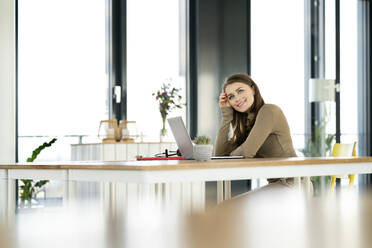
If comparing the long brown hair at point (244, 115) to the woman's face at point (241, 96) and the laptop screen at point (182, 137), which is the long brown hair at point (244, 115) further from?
the laptop screen at point (182, 137)

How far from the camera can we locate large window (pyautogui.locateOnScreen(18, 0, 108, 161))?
4.14 m

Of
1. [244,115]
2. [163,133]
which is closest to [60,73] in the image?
[163,133]

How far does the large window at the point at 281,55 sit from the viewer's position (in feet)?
17.7

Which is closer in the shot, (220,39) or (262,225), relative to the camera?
(262,225)

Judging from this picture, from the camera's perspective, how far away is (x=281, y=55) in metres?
5.61

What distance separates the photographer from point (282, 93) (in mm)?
5598

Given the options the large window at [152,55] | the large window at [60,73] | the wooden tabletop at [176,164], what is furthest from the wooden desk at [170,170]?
the large window at [152,55]

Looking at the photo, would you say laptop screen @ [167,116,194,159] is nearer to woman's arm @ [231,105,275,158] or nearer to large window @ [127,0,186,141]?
woman's arm @ [231,105,275,158]

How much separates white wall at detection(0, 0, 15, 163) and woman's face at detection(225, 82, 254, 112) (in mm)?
Result: 2119

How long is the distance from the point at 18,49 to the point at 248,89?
7.63 ft

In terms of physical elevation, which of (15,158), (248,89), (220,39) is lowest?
(15,158)

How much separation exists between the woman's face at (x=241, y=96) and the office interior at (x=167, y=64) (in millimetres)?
1414

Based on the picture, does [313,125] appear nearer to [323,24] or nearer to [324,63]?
[324,63]

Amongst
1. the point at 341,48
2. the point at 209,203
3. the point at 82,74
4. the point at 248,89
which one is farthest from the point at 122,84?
the point at 209,203
